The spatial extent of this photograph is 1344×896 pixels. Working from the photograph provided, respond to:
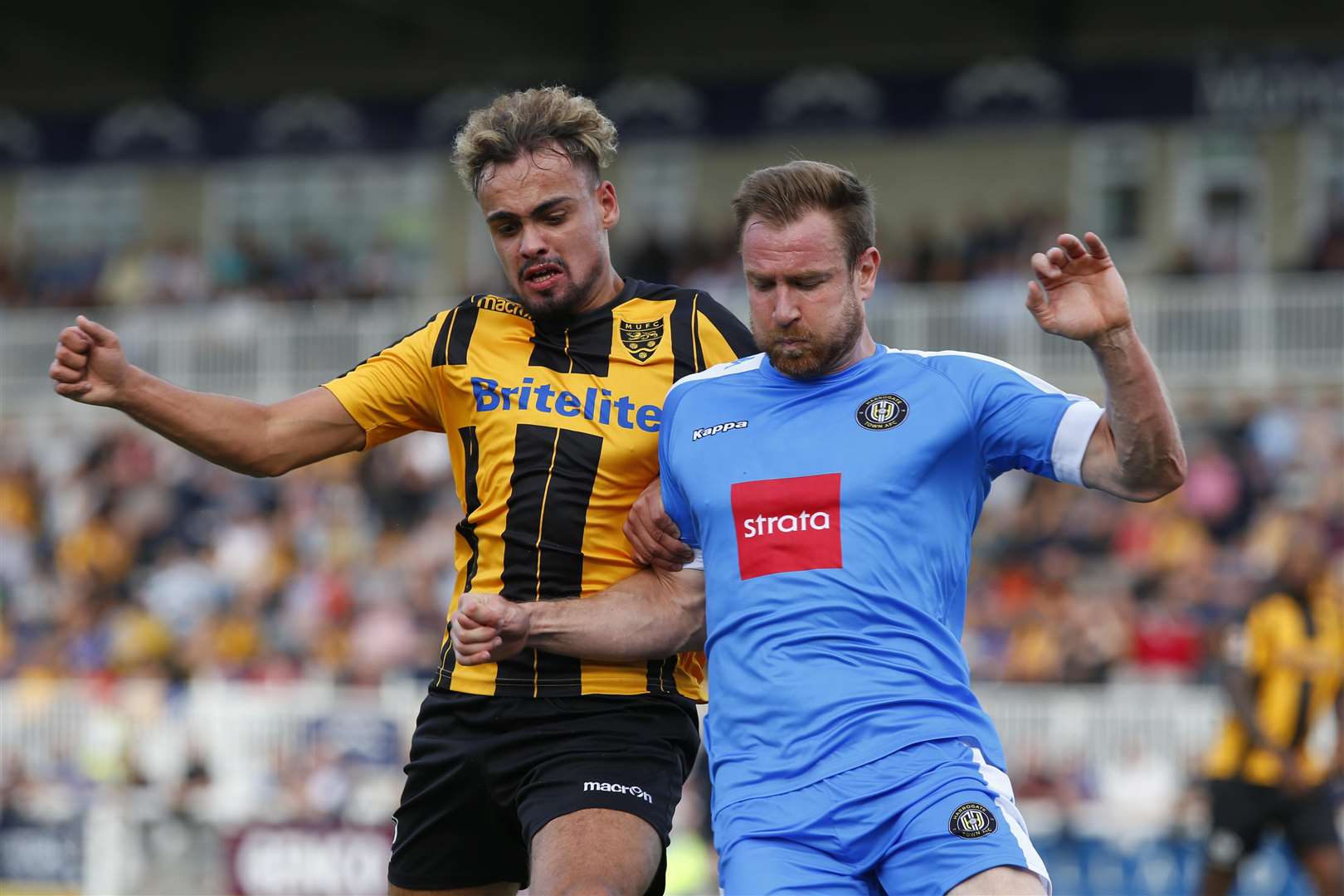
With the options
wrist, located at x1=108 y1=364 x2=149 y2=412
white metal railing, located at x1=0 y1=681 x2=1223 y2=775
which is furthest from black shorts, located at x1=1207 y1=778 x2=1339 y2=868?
wrist, located at x1=108 y1=364 x2=149 y2=412

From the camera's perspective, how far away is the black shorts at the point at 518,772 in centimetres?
491

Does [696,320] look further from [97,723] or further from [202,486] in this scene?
[202,486]

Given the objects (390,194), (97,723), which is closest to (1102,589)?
(97,723)

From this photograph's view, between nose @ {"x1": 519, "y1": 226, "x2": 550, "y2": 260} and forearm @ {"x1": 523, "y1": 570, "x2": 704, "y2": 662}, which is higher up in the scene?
nose @ {"x1": 519, "y1": 226, "x2": 550, "y2": 260}

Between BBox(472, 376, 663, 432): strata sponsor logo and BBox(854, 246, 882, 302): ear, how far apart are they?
2.38 feet

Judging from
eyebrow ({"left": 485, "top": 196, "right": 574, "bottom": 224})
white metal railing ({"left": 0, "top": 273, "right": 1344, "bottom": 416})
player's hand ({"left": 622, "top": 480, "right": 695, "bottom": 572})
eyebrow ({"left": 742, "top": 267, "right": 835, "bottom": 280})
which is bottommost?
player's hand ({"left": 622, "top": 480, "right": 695, "bottom": 572})

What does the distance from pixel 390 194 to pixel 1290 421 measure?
42.6ft

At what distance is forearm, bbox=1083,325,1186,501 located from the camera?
412 cm

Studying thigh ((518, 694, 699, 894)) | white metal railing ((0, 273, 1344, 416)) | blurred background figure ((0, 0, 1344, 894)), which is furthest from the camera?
white metal railing ((0, 273, 1344, 416))

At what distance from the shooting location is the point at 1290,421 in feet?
56.4

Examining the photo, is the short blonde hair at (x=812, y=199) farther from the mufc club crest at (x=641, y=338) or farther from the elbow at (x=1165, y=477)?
the elbow at (x=1165, y=477)

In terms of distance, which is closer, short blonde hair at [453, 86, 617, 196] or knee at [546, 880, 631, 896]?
knee at [546, 880, 631, 896]

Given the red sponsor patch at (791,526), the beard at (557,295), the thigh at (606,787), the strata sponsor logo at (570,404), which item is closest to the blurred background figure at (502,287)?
the thigh at (606,787)

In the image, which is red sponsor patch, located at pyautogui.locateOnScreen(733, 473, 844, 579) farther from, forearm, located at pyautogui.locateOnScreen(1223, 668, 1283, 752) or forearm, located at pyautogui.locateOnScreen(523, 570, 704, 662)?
forearm, located at pyautogui.locateOnScreen(1223, 668, 1283, 752)
